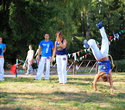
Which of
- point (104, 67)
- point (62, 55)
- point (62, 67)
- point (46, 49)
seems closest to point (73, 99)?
point (104, 67)

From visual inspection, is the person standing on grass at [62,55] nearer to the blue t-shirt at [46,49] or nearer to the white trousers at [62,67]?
the white trousers at [62,67]

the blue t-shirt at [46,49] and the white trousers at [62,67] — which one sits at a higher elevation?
the blue t-shirt at [46,49]

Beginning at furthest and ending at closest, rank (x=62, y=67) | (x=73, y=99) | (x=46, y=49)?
(x=46, y=49), (x=62, y=67), (x=73, y=99)

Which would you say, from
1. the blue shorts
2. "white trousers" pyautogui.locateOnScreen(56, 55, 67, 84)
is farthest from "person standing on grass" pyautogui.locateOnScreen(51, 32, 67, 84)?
the blue shorts

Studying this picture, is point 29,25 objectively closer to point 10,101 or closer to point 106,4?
point 10,101

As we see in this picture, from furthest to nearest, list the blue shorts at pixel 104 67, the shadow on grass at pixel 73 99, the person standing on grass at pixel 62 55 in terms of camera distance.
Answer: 1. the person standing on grass at pixel 62 55
2. the blue shorts at pixel 104 67
3. the shadow on grass at pixel 73 99

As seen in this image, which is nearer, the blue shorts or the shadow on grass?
the shadow on grass

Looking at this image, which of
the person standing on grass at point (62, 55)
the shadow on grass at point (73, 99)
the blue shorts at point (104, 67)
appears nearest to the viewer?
the shadow on grass at point (73, 99)

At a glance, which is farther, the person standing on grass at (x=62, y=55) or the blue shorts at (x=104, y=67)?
the person standing on grass at (x=62, y=55)

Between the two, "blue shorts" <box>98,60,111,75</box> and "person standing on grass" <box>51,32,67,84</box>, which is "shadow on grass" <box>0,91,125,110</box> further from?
"person standing on grass" <box>51,32,67,84</box>

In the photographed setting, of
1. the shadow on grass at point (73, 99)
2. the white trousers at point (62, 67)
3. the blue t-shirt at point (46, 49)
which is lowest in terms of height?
the shadow on grass at point (73, 99)

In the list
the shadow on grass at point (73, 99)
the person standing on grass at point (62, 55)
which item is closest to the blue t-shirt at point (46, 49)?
the person standing on grass at point (62, 55)

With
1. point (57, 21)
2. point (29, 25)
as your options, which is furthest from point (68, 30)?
point (29, 25)

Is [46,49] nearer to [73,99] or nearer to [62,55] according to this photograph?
[62,55]
